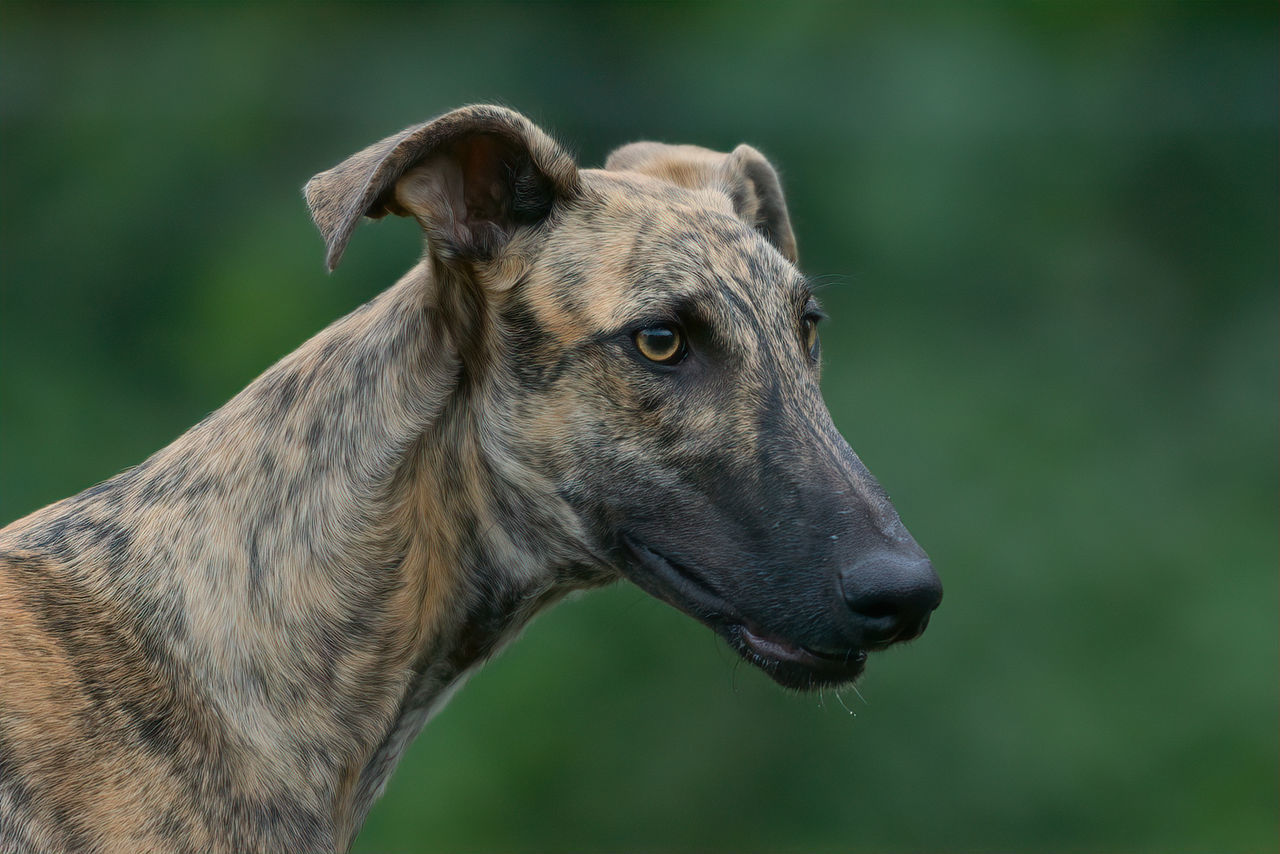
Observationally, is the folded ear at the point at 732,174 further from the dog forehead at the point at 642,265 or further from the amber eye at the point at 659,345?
the amber eye at the point at 659,345

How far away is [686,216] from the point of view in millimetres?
3602

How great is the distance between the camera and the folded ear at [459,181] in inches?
121

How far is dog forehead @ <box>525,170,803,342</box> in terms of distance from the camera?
131 inches

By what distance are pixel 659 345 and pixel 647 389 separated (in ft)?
0.42

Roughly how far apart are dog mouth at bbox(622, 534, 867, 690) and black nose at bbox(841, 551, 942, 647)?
15 centimetres

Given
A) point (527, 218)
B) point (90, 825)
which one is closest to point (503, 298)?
point (527, 218)

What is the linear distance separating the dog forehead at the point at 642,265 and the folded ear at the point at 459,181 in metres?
0.13

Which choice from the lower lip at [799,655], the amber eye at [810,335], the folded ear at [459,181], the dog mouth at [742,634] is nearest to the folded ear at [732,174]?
the amber eye at [810,335]

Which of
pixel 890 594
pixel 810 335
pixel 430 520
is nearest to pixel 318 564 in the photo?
pixel 430 520

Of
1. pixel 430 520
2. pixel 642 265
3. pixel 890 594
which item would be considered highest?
pixel 642 265

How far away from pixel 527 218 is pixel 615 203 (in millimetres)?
272

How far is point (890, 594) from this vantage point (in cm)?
289

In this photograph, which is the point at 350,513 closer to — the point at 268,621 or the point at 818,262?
the point at 268,621

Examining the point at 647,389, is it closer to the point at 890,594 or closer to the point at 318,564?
the point at 890,594
